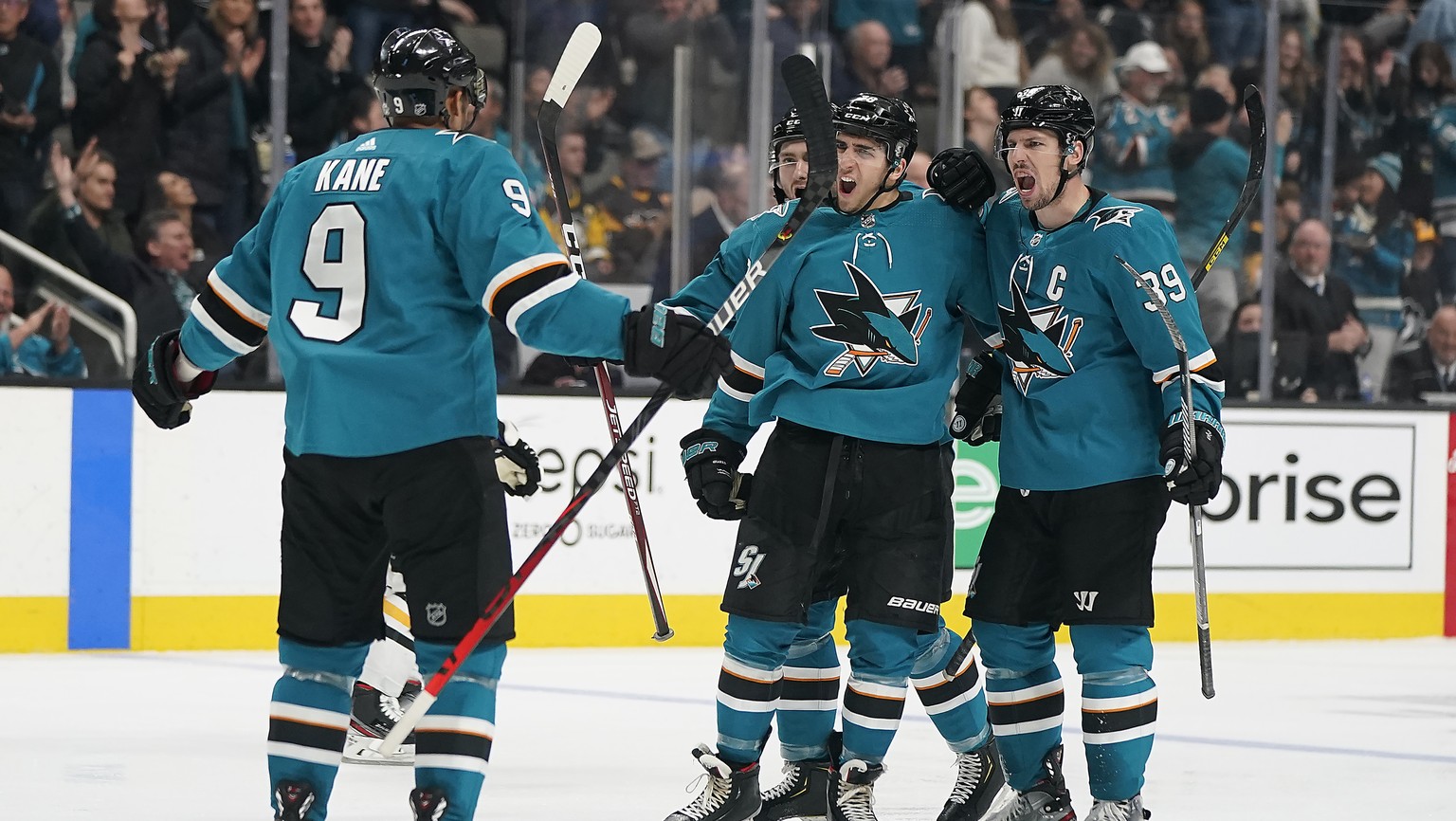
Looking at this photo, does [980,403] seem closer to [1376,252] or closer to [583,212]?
[583,212]

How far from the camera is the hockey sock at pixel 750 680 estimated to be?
3186 millimetres

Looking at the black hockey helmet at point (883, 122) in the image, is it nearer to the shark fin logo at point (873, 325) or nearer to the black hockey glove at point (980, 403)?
the shark fin logo at point (873, 325)

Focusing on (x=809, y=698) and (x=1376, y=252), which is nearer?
(x=809, y=698)

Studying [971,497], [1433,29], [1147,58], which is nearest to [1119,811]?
[971,497]

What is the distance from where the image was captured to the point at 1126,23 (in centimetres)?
748

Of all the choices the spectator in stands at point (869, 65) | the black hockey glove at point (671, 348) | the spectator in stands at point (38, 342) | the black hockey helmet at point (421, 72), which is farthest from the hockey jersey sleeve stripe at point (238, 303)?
the spectator in stands at point (869, 65)

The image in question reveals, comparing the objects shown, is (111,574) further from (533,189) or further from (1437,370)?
(1437,370)

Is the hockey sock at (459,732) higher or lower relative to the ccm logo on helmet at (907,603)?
lower

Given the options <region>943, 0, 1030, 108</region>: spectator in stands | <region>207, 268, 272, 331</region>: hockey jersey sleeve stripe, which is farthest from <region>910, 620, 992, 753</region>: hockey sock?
<region>943, 0, 1030, 108</region>: spectator in stands

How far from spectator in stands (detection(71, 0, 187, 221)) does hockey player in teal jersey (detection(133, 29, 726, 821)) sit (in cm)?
378

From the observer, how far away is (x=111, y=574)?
5672 mm

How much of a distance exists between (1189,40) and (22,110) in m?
4.31

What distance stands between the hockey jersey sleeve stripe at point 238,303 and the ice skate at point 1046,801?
1.45 meters

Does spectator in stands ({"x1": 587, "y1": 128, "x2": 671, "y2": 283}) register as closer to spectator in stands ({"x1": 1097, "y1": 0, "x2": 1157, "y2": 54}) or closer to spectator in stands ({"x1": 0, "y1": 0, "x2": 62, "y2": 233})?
spectator in stands ({"x1": 0, "y1": 0, "x2": 62, "y2": 233})
